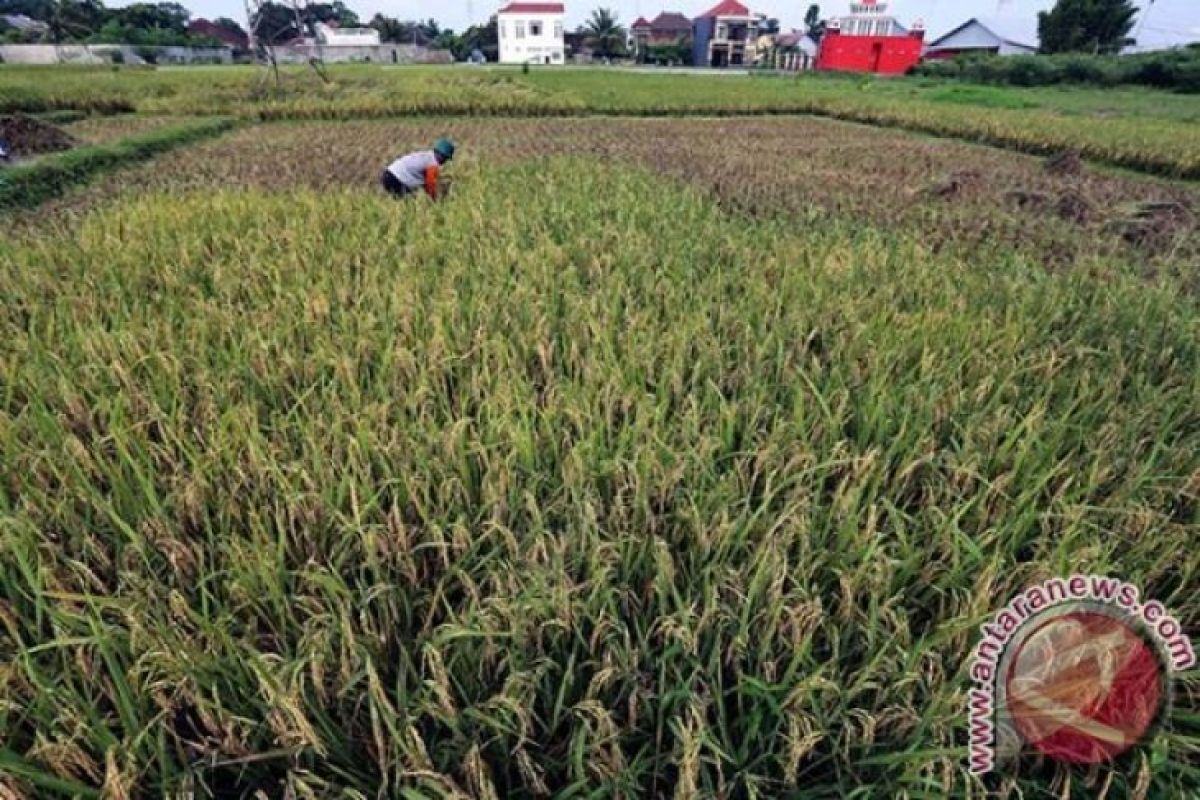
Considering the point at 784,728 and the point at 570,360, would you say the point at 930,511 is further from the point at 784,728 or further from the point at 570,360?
the point at 570,360

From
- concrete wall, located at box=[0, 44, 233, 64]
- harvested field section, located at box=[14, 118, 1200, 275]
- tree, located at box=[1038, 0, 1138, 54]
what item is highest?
tree, located at box=[1038, 0, 1138, 54]

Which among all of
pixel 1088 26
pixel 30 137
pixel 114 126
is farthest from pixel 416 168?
pixel 1088 26

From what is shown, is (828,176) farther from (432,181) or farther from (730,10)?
(730,10)

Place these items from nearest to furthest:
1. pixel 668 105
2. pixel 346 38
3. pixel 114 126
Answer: pixel 114 126, pixel 668 105, pixel 346 38

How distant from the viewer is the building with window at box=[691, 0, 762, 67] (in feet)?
181

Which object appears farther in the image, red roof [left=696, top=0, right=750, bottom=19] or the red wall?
red roof [left=696, top=0, right=750, bottom=19]

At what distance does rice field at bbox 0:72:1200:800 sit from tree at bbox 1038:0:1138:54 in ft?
152

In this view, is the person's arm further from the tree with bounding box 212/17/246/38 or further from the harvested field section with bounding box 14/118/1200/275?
the tree with bounding box 212/17/246/38

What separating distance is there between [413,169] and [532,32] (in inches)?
2160

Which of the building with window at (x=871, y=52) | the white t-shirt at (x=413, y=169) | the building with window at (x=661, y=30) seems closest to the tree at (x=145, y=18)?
the building with window at (x=661, y=30)

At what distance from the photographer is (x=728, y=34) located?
55625 millimetres

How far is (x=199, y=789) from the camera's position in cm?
105

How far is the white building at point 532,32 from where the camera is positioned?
51688 millimetres

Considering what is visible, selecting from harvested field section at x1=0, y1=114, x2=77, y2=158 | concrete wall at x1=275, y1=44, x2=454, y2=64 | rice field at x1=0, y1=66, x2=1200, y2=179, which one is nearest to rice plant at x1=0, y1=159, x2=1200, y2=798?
harvested field section at x1=0, y1=114, x2=77, y2=158
